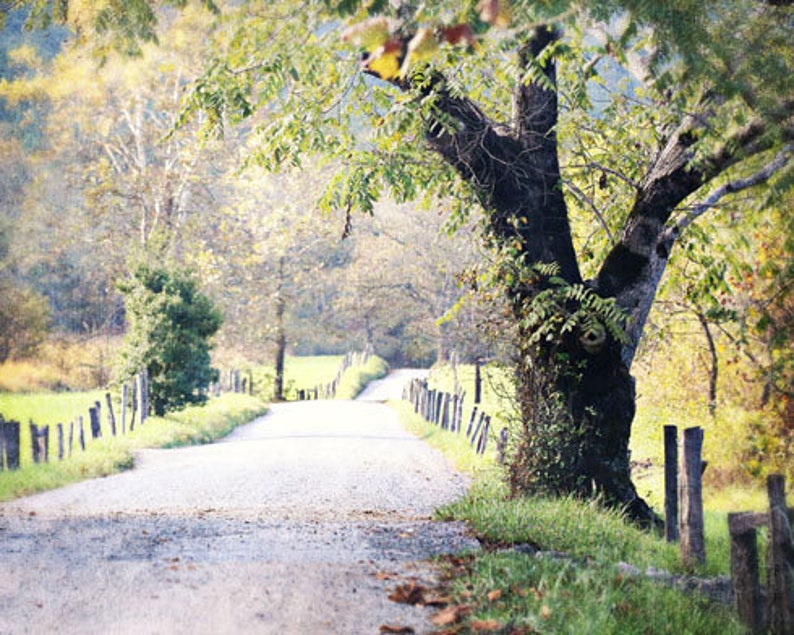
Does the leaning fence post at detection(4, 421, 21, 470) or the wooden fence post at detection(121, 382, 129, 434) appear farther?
the wooden fence post at detection(121, 382, 129, 434)

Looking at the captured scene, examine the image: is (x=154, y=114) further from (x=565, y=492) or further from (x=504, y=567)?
(x=504, y=567)

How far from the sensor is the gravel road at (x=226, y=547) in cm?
544

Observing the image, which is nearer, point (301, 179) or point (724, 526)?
point (724, 526)

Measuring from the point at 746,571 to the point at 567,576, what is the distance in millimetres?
1273

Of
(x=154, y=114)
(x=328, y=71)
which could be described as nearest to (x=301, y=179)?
(x=154, y=114)

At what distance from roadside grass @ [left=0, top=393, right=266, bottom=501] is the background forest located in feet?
8.37

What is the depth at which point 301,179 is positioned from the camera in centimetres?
3772

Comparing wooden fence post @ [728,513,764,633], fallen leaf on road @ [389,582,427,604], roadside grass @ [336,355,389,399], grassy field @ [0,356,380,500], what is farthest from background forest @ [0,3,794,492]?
fallen leaf on road @ [389,582,427,604]

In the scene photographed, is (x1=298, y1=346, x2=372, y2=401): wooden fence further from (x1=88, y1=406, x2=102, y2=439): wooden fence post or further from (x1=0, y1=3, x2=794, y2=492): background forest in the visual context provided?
(x1=88, y1=406, x2=102, y2=439): wooden fence post

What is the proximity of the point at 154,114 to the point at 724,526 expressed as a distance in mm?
22728

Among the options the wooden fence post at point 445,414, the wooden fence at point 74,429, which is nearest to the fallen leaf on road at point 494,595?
the wooden fence at point 74,429

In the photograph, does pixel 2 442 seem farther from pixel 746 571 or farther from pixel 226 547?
pixel 746 571

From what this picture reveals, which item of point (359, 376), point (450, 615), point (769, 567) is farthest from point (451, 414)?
point (359, 376)

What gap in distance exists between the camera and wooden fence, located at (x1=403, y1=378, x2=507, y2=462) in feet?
59.3
